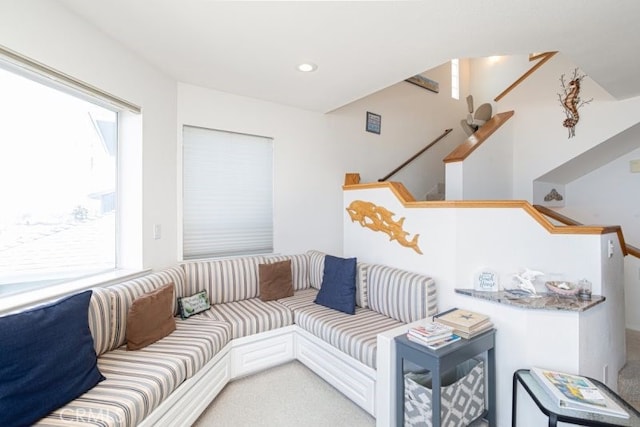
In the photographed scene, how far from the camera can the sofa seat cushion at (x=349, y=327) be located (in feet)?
6.80

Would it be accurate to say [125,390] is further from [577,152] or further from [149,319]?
[577,152]

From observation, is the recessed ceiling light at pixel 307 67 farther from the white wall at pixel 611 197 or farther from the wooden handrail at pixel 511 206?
the white wall at pixel 611 197

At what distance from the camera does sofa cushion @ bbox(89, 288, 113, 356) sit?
71.1 inches

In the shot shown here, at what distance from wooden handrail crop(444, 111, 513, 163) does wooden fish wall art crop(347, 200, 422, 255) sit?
1.21 meters

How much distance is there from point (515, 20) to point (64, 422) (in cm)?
314

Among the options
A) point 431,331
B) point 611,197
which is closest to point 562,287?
point 431,331

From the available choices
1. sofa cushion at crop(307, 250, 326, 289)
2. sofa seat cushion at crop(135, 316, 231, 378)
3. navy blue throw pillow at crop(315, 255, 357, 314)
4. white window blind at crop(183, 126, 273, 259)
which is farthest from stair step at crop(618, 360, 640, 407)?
white window blind at crop(183, 126, 273, 259)

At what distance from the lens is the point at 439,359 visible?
5.20 feet

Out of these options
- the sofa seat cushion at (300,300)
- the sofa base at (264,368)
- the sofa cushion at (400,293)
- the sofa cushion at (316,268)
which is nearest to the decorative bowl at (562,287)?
the sofa cushion at (400,293)

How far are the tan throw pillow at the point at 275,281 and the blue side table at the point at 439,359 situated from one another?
1519 mm

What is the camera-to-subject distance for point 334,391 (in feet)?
7.62

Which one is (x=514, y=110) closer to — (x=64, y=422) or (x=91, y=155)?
(x=91, y=155)

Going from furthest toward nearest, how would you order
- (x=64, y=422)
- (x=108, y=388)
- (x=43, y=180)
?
1. (x=43, y=180)
2. (x=108, y=388)
3. (x=64, y=422)

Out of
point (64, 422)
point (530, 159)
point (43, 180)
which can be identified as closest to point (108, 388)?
point (64, 422)
